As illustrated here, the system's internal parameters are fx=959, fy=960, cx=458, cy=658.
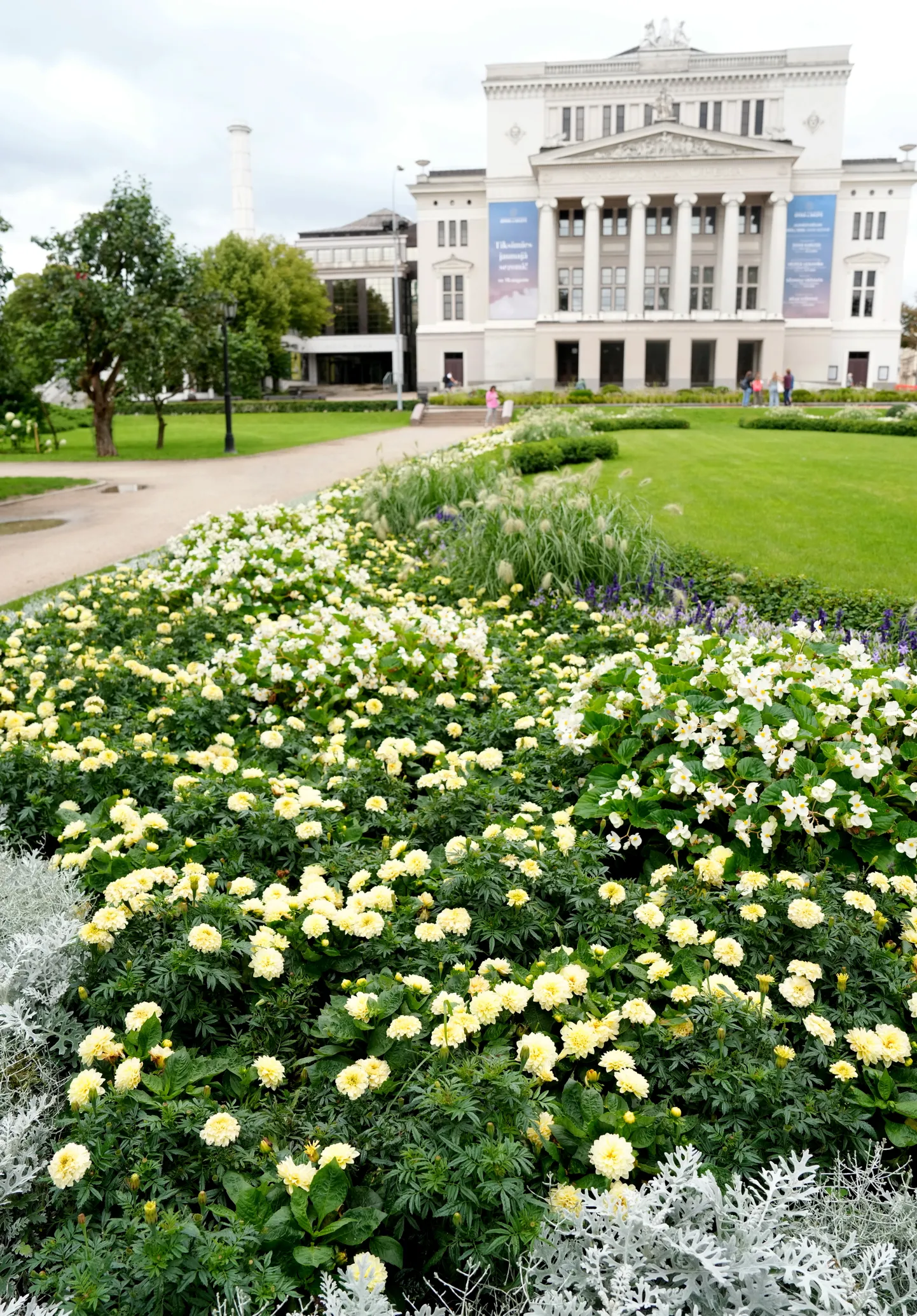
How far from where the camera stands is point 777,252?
A: 50719 millimetres

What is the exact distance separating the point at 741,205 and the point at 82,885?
193 ft

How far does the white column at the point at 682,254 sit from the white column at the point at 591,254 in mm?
4153

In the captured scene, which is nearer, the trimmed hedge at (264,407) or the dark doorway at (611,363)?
the trimmed hedge at (264,407)

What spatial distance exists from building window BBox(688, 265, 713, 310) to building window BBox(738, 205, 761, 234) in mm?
2776

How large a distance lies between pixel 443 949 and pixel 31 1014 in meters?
1.10

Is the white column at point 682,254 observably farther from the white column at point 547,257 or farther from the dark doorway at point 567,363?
the white column at point 547,257

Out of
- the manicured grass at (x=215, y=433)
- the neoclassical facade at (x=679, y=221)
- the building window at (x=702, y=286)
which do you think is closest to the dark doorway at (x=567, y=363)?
the neoclassical facade at (x=679, y=221)

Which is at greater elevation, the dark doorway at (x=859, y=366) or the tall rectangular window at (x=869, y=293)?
the tall rectangular window at (x=869, y=293)

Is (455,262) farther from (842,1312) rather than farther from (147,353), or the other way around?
(842,1312)

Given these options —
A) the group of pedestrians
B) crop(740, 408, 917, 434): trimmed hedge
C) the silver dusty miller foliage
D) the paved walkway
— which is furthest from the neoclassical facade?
the silver dusty miller foliage

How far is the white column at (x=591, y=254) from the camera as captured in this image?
51.3m

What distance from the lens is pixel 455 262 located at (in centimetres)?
5753

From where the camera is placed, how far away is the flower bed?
2.02 meters

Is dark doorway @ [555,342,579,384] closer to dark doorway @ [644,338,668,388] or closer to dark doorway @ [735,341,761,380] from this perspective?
dark doorway @ [644,338,668,388]
